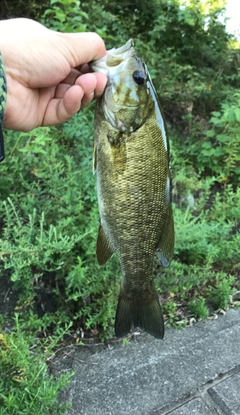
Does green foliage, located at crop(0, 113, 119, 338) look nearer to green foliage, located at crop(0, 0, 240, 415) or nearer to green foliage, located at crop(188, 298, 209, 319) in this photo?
green foliage, located at crop(0, 0, 240, 415)

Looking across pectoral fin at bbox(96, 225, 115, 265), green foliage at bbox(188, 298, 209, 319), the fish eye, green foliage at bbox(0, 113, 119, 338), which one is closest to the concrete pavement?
green foliage at bbox(188, 298, 209, 319)

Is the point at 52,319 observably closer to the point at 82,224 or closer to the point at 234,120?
the point at 82,224

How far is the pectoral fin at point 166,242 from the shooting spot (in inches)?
63.1

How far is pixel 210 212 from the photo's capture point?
3527mm

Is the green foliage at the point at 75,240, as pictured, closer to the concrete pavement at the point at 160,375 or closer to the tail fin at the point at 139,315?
the concrete pavement at the point at 160,375

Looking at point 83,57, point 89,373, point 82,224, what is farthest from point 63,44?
point 89,373

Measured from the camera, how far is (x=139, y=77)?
144 cm

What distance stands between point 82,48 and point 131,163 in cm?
A: 48

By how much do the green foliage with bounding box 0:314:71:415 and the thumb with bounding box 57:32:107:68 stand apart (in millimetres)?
1205

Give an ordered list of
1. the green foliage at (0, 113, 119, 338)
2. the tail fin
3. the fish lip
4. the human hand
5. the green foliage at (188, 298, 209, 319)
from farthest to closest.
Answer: the green foliage at (188, 298, 209, 319) → the green foliage at (0, 113, 119, 338) → the tail fin → the human hand → the fish lip

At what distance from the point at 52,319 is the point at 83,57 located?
1.50 m

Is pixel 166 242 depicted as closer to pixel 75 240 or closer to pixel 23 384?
pixel 75 240

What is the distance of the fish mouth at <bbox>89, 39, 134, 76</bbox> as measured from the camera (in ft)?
4.70

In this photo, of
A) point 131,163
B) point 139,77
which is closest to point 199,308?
point 131,163
